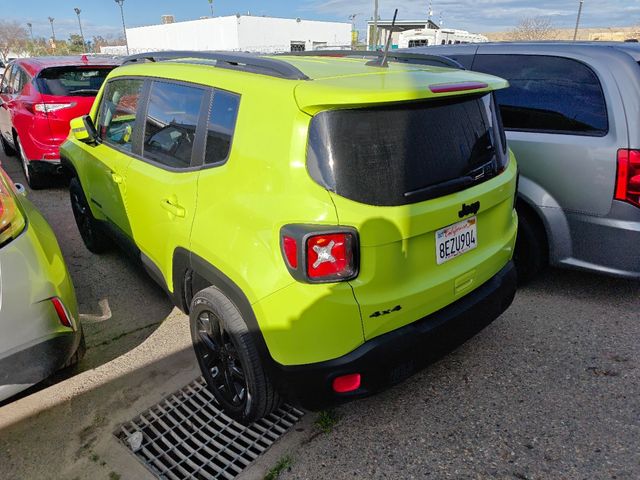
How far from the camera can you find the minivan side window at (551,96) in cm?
315

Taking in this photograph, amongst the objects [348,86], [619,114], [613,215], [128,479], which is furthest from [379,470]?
[619,114]

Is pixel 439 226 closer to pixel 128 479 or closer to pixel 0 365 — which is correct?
pixel 128 479

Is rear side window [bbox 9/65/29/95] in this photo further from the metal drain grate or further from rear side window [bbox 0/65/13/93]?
the metal drain grate

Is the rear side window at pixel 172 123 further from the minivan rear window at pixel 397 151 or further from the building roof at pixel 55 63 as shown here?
the building roof at pixel 55 63

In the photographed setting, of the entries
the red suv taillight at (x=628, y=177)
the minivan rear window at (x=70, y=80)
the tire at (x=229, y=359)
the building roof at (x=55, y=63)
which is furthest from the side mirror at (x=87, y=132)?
the red suv taillight at (x=628, y=177)

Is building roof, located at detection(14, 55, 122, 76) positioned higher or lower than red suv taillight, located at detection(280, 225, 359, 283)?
higher

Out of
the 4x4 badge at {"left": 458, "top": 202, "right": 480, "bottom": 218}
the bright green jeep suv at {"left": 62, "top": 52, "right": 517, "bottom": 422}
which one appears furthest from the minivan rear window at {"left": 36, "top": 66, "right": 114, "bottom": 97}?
the 4x4 badge at {"left": 458, "top": 202, "right": 480, "bottom": 218}

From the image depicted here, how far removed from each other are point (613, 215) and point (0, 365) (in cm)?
357

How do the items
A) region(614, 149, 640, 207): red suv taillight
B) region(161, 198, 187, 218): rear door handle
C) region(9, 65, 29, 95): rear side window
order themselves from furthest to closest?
region(9, 65, 29, 95): rear side window < region(614, 149, 640, 207): red suv taillight < region(161, 198, 187, 218): rear door handle

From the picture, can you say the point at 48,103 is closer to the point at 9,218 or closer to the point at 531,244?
the point at 9,218

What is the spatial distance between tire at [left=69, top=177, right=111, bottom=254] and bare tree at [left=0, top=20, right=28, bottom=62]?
283 ft

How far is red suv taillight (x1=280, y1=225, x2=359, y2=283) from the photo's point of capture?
178 centimetres

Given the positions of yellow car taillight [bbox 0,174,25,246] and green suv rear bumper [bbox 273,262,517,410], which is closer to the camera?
green suv rear bumper [bbox 273,262,517,410]

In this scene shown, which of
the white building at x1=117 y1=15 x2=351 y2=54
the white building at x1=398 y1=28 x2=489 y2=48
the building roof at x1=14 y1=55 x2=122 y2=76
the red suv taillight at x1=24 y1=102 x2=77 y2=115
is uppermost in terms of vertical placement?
the white building at x1=117 y1=15 x2=351 y2=54
